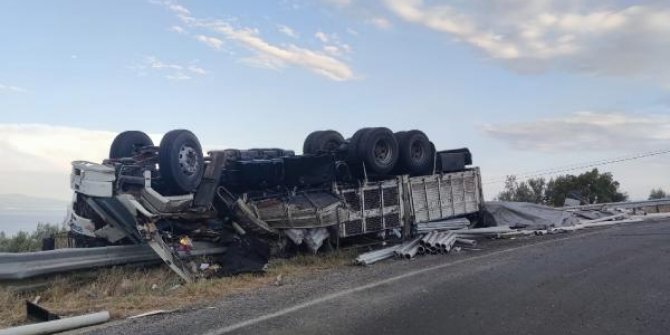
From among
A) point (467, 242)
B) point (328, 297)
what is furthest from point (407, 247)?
point (328, 297)

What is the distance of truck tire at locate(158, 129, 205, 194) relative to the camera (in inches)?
328

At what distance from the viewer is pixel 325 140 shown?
11.9 metres

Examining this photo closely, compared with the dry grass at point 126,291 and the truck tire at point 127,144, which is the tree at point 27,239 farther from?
the dry grass at point 126,291

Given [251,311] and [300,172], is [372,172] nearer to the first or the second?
[300,172]

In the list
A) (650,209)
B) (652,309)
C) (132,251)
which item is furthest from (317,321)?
(650,209)

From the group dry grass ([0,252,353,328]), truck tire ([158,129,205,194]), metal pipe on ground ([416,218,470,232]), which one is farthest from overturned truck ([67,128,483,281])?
dry grass ([0,252,353,328])

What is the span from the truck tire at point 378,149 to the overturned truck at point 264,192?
20 millimetres

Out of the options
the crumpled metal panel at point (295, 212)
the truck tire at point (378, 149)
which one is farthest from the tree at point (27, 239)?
the truck tire at point (378, 149)

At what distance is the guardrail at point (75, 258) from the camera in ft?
22.1

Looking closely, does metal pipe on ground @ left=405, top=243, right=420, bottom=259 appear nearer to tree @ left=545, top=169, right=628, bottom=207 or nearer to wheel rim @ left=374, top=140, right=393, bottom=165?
wheel rim @ left=374, top=140, right=393, bottom=165

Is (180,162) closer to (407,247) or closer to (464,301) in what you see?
(407,247)

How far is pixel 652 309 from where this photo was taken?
206 inches

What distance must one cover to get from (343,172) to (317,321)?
5478 mm

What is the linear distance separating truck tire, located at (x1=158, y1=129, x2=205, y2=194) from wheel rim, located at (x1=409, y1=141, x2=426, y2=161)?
14.1ft
